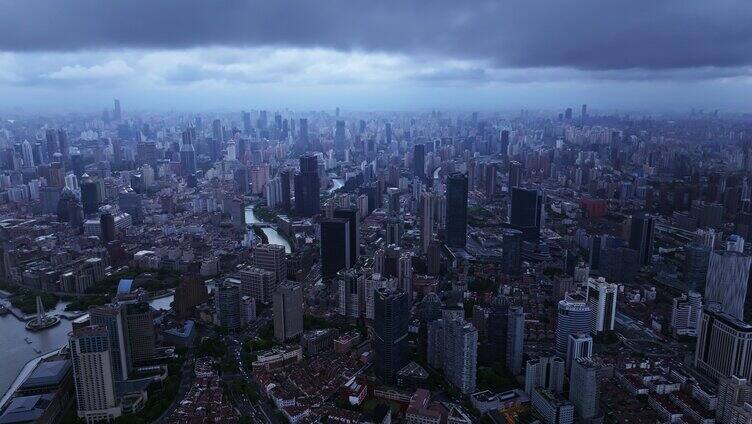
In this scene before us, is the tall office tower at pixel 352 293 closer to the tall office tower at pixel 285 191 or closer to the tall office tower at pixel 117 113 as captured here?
the tall office tower at pixel 285 191

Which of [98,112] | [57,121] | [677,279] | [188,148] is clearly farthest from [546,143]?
[98,112]

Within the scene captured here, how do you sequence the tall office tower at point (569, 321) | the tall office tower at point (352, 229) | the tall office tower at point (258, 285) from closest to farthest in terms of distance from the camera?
the tall office tower at point (569, 321) < the tall office tower at point (258, 285) < the tall office tower at point (352, 229)

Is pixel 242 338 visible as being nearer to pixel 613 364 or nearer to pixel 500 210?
pixel 613 364

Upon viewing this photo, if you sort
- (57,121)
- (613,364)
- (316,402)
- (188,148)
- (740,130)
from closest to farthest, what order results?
1. (316,402)
2. (613,364)
3. (740,130)
4. (188,148)
5. (57,121)

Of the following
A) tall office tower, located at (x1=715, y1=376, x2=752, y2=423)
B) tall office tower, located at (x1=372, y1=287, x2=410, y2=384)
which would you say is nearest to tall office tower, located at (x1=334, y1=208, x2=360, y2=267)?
tall office tower, located at (x1=372, y1=287, x2=410, y2=384)

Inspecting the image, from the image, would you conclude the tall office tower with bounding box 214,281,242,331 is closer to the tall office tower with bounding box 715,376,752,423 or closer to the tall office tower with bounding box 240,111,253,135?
the tall office tower with bounding box 715,376,752,423

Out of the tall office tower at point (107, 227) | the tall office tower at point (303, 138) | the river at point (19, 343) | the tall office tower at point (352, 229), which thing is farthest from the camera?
the tall office tower at point (303, 138)

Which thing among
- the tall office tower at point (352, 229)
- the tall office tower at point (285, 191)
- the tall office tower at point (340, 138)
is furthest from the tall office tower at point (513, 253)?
the tall office tower at point (340, 138)
